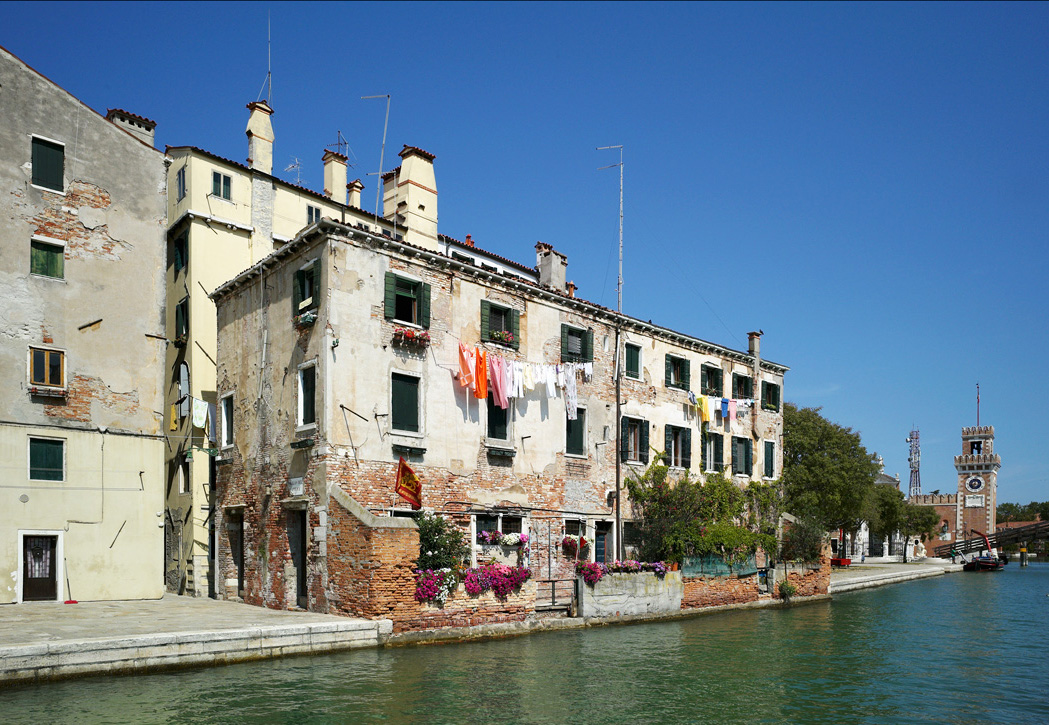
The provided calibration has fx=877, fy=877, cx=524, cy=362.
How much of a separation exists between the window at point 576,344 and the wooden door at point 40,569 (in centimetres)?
1579

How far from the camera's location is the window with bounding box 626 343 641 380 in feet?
105

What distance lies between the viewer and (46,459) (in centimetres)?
2325

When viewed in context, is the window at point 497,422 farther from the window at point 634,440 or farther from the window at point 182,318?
the window at point 182,318

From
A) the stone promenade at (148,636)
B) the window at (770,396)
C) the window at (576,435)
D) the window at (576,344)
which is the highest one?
the window at (576,344)

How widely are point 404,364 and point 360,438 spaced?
2.53 metres

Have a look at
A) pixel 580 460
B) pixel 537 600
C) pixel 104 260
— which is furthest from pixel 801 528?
pixel 104 260

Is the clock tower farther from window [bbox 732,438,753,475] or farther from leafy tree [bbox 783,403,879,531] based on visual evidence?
window [bbox 732,438,753,475]

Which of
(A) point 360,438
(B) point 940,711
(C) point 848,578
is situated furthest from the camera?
(C) point 848,578

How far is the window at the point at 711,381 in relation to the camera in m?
35.6

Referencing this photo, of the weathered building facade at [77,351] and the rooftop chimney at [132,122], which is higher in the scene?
the rooftop chimney at [132,122]

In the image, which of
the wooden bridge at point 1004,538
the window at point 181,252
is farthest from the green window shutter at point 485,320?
the wooden bridge at point 1004,538

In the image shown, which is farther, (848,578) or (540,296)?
(848,578)

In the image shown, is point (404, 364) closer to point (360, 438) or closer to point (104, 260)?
point (360, 438)

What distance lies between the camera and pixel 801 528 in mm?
36281
